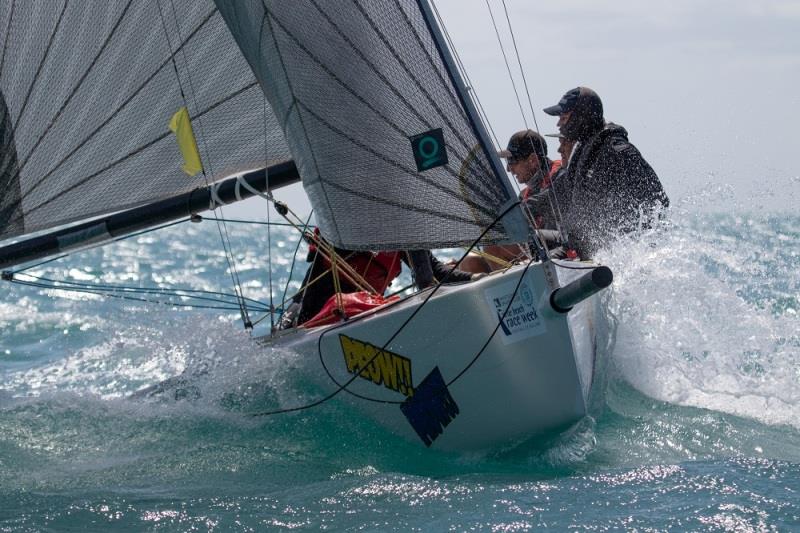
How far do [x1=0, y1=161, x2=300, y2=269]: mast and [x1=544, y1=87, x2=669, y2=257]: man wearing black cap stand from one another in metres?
1.27

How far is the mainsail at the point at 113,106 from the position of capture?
14.9ft

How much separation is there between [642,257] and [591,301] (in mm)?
909

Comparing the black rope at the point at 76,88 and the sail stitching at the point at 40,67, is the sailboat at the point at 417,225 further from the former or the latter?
the sail stitching at the point at 40,67

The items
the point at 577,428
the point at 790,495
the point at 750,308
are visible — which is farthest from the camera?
the point at 750,308

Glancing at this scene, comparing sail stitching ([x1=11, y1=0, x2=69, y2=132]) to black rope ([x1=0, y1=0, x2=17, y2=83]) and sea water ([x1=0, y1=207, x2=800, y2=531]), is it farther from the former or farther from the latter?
sea water ([x1=0, y1=207, x2=800, y2=531])

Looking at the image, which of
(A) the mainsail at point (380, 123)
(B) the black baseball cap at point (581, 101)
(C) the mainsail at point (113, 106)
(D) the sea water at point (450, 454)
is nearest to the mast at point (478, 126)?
(A) the mainsail at point (380, 123)

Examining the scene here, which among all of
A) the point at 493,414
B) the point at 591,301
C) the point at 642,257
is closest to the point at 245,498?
the point at 493,414

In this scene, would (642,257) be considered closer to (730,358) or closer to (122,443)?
(730,358)

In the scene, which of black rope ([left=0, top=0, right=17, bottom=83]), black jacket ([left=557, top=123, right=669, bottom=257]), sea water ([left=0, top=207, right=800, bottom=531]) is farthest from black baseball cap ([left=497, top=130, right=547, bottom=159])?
black rope ([left=0, top=0, right=17, bottom=83])

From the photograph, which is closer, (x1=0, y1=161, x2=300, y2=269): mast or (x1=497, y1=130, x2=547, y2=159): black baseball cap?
(x1=0, y1=161, x2=300, y2=269): mast

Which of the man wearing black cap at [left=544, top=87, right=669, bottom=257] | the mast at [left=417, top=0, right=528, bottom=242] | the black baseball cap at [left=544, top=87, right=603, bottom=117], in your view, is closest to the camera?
the mast at [left=417, top=0, right=528, bottom=242]

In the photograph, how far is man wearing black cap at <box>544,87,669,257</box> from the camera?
4.76 meters

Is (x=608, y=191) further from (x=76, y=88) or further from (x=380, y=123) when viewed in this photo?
(x=76, y=88)

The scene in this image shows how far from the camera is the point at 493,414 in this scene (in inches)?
145
